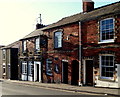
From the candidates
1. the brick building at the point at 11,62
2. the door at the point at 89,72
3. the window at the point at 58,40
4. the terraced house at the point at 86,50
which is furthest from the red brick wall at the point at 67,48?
the brick building at the point at 11,62

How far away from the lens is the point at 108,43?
1789cm

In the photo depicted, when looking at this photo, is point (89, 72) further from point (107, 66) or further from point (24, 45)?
point (24, 45)

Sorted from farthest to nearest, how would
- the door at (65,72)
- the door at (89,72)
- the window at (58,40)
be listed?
1. the window at (58,40)
2. the door at (65,72)
3. the door at (89,72)

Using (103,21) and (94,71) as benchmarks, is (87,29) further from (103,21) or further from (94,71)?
(94,71)

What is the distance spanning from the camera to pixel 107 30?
18234 mm

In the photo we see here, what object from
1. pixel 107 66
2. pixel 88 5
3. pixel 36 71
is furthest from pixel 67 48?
pixel 36 71

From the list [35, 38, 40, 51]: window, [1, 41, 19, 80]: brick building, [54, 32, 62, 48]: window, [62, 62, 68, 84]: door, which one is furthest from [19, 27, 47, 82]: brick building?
[62, 62, 68, 84]: door

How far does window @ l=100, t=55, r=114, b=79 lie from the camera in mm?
17672

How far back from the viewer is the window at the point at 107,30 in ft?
58.6

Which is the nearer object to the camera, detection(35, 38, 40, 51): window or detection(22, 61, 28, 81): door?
detection(35, 38, 40, 51): window

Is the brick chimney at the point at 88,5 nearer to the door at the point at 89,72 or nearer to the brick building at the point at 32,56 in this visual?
the door at the point at 89,72

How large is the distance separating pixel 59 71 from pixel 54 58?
A: 75.3 inches

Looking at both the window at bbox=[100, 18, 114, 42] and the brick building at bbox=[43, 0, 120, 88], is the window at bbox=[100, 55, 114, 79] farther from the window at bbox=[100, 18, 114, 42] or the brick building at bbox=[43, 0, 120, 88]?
the window at bbox=[100, 18, 114, 42]

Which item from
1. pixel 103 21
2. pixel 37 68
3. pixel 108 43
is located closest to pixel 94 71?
pixel 108 43
